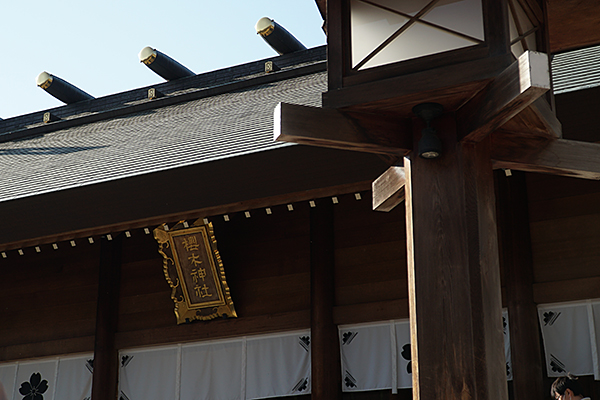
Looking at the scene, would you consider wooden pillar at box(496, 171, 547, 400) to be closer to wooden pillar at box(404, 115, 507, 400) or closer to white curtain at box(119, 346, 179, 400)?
wooden pillar at box(404, 115, 507, 400)

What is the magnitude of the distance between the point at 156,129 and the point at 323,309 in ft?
8.21

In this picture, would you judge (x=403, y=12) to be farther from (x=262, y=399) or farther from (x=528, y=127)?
(x=262, y=399)

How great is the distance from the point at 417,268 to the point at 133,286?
3.99 meters

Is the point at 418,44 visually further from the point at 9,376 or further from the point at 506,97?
the point at 9,376

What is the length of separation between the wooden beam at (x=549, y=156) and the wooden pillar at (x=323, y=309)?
252 cm

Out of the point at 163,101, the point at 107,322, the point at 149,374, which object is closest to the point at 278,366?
the point at 149,374

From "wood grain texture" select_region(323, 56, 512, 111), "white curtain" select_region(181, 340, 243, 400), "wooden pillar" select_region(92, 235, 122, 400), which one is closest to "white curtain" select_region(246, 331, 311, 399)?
"white curtain" select_region(181, 340, 243, 400)

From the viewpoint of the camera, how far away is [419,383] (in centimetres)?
324

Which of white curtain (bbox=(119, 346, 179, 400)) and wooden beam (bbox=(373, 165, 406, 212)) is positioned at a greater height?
wooden beam (bbox=(373, 165, 406, 212))

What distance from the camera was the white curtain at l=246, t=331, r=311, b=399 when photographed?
234 inches

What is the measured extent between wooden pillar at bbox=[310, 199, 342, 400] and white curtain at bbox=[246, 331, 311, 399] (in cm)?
17

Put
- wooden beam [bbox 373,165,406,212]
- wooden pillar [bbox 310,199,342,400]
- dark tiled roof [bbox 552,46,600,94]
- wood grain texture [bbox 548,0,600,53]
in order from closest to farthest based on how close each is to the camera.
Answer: wooden beam [bbox 373,165,406,212]
wood grain texture [bbox 548,0,600,53]
dark tiled roof [bbox 552,46,600,94]
wooden pillar [bbox 310,199,342,400]

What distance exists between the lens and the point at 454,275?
A: 3281mm

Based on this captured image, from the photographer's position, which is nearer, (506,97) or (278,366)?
(506,97)
